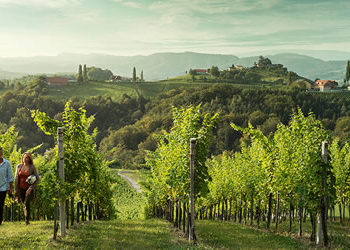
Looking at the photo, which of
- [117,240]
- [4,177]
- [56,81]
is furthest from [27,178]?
[56,81]

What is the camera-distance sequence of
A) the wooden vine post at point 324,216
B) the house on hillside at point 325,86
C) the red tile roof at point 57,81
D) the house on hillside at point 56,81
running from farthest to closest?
the red tile roof at point 57,81 < the house on hillside at point 56,81 < the house on hillside at point 325,86 < the wooden vine post at point 324,216

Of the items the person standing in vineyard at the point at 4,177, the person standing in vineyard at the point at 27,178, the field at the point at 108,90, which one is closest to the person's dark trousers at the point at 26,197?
the person standing in vineyard at the point at 27,178

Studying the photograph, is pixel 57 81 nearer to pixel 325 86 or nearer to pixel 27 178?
pixel 325 86

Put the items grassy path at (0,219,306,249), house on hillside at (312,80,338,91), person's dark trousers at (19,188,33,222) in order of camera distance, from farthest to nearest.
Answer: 1. house on hillside at (312,80,338,91)
2. person's dark trousers at (19,188,33,222)
3. grassy path at (0,219,306,249)

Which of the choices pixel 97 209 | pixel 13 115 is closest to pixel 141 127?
pixel 13 115

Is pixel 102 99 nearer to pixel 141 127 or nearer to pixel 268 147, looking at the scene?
pixel 141 127

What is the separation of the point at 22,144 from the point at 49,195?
416 ft

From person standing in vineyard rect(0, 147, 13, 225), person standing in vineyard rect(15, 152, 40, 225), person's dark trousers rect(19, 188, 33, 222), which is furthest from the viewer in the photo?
person's dark trousers rect(19, 188, 33, 222)

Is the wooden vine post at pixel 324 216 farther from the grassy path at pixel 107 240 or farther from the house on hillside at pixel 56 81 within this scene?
the house on hillside at pixel 56 81

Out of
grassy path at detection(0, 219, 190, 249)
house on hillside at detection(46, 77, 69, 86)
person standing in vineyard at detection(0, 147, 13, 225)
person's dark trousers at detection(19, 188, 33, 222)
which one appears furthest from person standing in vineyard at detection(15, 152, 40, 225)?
house on hillside at detection(46, 77, 69, 86)

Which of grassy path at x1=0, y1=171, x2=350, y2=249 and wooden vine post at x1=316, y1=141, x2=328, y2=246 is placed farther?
wooden vine post at x1=316, y1=141, x2=328, y2=246

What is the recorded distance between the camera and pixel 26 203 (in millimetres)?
10016

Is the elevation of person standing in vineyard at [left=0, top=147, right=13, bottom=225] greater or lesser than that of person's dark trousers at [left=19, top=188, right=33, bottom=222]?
greater

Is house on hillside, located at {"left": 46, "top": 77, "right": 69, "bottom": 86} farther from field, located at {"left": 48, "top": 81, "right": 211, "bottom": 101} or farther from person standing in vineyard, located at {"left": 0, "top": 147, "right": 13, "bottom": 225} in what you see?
person standing in vineyard, located at {"left": 0, "top": 147, "right": 13, "bottom": 225}
